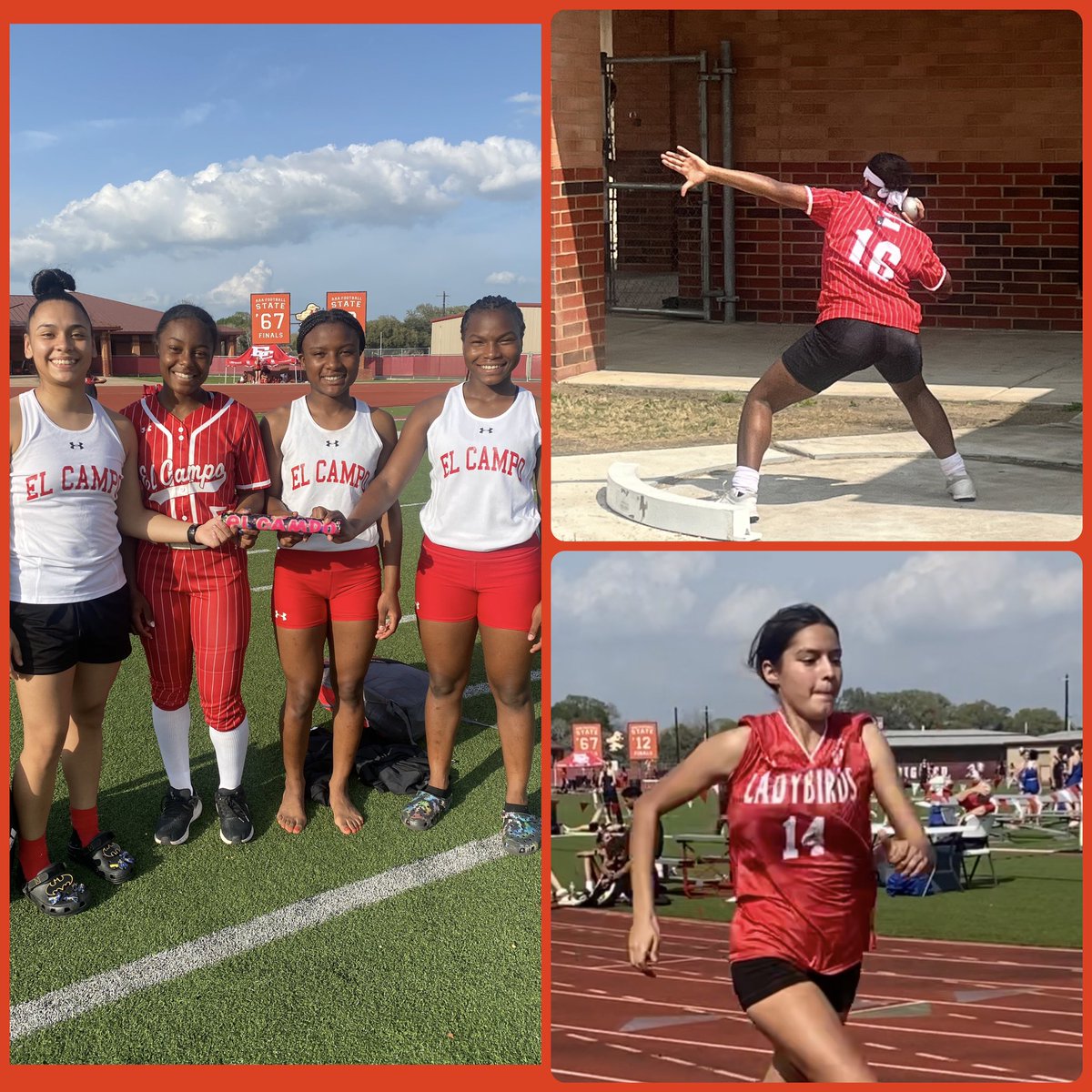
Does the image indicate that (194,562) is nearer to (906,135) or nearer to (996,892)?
(996,892)

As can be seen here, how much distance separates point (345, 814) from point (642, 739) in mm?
2443

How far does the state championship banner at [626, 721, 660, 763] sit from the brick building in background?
877cm

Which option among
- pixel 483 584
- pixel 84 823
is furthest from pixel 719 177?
pixel 84 823

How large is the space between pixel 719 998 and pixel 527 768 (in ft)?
5.32

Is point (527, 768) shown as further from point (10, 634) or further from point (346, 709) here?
point (10, 634)

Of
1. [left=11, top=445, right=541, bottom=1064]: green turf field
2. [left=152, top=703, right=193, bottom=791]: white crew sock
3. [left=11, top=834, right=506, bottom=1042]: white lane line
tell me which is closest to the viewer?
[left=11, top=445, right=541, bottom=1064]: green turf field

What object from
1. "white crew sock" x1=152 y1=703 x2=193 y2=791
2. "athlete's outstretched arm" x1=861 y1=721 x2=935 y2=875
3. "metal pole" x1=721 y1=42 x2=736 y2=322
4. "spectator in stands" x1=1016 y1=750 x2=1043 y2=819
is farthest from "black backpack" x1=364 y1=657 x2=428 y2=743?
"metal pole" x1=721 y1=42 x2=736 y2=322

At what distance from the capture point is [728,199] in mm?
12031

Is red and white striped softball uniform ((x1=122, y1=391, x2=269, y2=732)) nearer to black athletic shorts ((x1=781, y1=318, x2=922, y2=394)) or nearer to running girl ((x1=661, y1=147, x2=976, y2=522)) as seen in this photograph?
running girl ((x1=661, y1=147, x2=976, y2=522))

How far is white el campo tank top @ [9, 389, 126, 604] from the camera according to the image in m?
3.97

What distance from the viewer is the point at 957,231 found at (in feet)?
38.4

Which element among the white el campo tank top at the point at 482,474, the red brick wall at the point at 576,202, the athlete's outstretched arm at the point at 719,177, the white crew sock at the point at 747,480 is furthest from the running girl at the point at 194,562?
the red brick wall at the point at 576,202

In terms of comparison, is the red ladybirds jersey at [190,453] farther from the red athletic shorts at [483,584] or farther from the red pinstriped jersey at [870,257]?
the red pinstriped jersey at [870,257]

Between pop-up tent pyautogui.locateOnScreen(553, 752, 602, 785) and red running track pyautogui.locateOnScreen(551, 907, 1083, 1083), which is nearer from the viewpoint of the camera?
A: pop-up tent pyautogui.locateOnScreen(553, 752, 602, 785)
